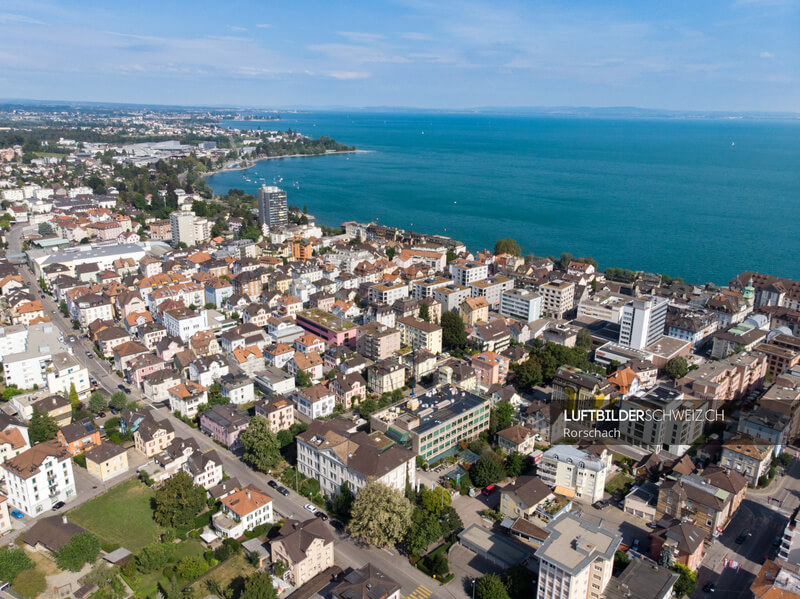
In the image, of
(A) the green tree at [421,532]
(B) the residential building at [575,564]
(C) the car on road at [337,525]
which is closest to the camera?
(B) the residential building at [575,564]

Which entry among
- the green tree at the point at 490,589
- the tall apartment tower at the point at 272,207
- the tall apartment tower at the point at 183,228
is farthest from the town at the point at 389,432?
the tall apartment tower at the point at 272,207

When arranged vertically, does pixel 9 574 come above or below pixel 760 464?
below

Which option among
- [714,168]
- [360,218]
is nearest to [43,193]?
[360,218]

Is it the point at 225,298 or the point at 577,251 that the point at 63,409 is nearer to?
the point at 225,298

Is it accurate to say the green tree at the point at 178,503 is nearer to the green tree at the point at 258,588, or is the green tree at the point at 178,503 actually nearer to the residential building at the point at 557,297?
the green tree at the point at 258,588

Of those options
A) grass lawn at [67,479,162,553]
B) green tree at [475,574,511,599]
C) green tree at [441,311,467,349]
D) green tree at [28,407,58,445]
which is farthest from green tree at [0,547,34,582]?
green tree at [441,311,467,349]

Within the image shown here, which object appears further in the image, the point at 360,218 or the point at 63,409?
the point at 360,218
